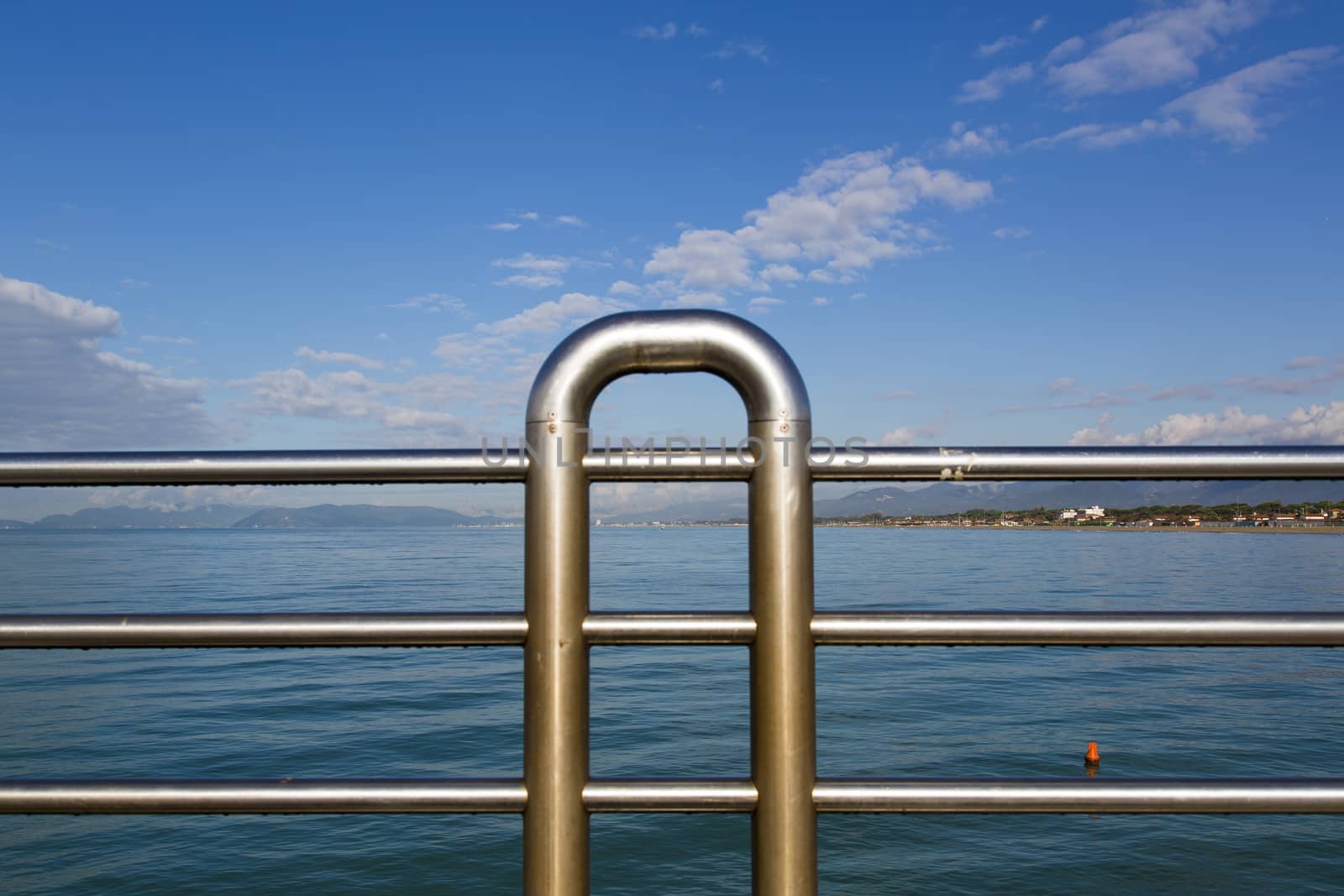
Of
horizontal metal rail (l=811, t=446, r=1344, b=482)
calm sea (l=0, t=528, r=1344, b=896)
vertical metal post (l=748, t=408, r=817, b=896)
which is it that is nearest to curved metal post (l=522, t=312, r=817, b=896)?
vertical metal post (l=748, t=408, r=817, b=896)

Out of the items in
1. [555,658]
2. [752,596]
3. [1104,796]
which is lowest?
[1104,796]

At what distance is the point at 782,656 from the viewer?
154 cm

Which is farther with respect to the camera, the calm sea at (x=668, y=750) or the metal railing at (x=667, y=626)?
the calm sea at (x=668, y=750)

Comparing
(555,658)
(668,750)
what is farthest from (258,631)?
(668,750)

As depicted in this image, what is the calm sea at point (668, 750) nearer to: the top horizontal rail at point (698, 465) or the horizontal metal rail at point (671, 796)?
the horizontal metal rail at point (671, 796)

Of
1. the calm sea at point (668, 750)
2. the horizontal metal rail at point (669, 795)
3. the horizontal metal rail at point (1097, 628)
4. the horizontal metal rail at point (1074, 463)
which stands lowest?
the calm sea at point (668, 750)

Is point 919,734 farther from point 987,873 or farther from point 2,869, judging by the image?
point 2,869

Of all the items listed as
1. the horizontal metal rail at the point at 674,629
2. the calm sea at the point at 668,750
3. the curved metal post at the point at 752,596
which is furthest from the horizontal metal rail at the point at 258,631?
the calm sea at the point at 668,750

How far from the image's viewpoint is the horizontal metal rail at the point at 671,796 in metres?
1.48

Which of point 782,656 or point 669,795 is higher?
point 782,656

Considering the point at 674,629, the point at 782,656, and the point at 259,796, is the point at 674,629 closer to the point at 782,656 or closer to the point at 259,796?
the point at 782,656

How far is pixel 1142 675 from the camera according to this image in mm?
28672

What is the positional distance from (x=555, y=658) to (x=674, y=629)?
23cm

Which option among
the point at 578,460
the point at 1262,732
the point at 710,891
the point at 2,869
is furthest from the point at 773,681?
the point at 1262,732
